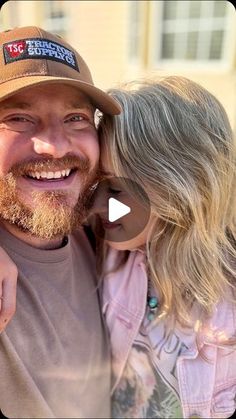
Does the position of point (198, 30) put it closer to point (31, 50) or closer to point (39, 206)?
point (31, 50)

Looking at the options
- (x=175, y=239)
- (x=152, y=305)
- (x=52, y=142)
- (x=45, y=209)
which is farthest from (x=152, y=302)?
(x=52, y=142)

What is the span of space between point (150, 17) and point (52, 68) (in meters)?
4.67

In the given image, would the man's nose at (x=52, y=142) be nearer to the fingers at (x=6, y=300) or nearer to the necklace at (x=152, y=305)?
→ the fingers at (x=6, y=300)

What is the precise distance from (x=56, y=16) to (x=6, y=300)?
6.00 meters

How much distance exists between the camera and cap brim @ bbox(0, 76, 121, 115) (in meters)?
0.95

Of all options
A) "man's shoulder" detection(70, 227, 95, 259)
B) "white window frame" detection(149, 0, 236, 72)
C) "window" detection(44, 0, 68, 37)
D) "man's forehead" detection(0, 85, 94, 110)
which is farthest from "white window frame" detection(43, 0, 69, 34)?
"man's forehead" detection(0, 85, 94, 110)

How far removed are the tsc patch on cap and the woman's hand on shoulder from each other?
50cm

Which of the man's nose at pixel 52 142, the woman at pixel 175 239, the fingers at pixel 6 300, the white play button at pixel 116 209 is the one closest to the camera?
the fingers at pixel 6 300

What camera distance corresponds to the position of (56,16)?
5.98 m

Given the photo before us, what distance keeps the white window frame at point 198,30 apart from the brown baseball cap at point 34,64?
402cm

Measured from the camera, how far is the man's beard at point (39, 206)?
1008 mm

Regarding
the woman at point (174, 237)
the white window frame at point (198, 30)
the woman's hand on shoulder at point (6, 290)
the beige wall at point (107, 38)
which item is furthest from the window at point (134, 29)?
the woman's hand on shoulder at point (6, 290)

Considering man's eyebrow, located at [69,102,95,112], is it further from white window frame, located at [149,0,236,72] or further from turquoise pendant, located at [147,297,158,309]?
white window frame, located at [149,0,236,72]

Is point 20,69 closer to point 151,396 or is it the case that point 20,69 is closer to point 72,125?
point 72,125
